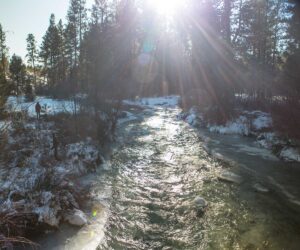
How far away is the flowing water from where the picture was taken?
23.1 ft

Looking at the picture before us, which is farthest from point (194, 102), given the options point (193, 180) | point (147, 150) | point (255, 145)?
point (193, 180)

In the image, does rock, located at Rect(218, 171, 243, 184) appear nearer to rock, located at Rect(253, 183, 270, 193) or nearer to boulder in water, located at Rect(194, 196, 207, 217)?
rock, located at Rect(253, 183, 270, 193)

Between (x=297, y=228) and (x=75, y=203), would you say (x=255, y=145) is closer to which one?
(x=297, y=228)

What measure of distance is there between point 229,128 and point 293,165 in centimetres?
925

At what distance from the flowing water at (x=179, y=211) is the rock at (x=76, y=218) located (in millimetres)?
230

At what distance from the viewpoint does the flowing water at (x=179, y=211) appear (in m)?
7.04

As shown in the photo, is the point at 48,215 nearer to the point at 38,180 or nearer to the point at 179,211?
the point at 38,180

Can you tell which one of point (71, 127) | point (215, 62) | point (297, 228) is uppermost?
point (215, 62)

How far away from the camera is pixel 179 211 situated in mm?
8680

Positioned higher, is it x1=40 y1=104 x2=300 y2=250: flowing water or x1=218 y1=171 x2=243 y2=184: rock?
x1=218 y1=171 x2=243 y2=184: rock

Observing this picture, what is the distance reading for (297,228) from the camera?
7.82m

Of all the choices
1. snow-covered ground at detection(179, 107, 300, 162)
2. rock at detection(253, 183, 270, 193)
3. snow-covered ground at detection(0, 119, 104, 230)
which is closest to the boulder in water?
rock at detection(253, 183, 270, 193)

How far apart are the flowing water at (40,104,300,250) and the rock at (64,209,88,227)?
0.76 ft

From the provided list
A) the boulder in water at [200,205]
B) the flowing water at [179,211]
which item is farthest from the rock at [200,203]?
the flowing water at [179,211]
